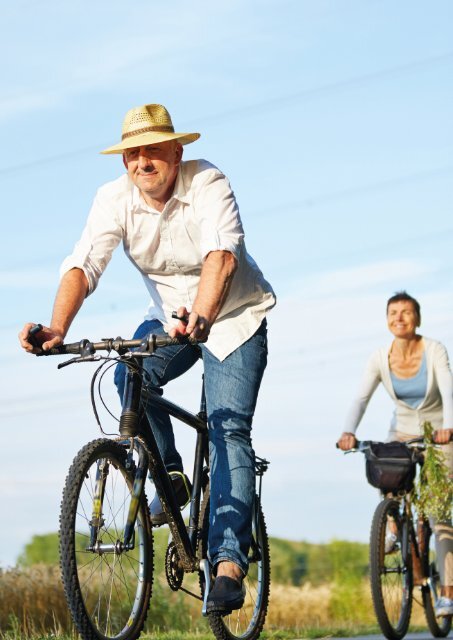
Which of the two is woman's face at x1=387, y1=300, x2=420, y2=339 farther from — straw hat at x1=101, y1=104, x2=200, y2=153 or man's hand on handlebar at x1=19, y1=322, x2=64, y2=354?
man's hand on handlebar at x1=19, y1=322, x2=64, y2=354

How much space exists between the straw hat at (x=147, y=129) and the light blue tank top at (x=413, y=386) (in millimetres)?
4086

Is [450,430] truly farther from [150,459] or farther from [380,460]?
[150,459]

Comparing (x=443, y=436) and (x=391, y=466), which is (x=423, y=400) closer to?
(x=443, y=436)

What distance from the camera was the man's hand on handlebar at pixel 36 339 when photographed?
16.9 ft

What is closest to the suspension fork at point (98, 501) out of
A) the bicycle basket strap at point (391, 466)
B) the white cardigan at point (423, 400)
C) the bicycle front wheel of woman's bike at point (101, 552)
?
the bicycle front wheel of woman's bike at point (101, 552)

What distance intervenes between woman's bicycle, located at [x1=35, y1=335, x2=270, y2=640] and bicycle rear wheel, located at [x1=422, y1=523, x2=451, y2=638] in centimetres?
374

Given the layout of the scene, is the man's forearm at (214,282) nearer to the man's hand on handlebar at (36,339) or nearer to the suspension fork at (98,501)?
the man's hand on handlebar at (36,339)

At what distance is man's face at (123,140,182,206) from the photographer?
18.6ft

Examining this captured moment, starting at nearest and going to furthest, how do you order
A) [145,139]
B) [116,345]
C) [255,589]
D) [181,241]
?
[116,345], [145,139], [181,241], [255,589]

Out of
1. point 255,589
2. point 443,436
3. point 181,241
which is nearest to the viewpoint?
point 181,241

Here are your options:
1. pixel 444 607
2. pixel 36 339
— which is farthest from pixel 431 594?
→ pixel 36 339

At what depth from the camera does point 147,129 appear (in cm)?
573

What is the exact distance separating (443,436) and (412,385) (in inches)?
19.7

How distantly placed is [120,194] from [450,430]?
162 inches
